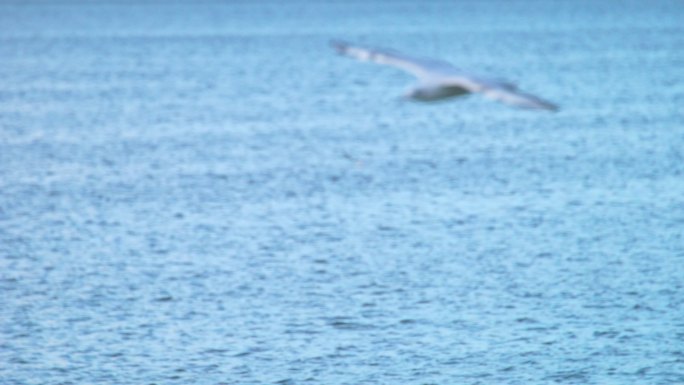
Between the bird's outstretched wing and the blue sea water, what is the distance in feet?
1.27

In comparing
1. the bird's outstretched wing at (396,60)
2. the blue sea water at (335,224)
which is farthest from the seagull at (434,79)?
the blue sea water at (335,224)

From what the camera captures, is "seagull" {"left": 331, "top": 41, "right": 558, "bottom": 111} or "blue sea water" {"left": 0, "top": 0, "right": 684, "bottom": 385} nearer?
"blue sea water" {"left": 0, "top": 0, "right": 684, "bottom": 385}

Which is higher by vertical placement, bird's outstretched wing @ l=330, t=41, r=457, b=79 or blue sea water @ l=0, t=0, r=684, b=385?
bird's outstretched wing @ l=330, t=41, r=457, b=79

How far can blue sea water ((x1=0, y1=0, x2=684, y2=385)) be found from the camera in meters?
2.07

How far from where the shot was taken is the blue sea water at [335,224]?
2074mm

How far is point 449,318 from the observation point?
2.25m

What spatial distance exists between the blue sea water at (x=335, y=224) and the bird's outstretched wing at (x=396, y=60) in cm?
39

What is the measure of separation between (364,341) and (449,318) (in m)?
0.20

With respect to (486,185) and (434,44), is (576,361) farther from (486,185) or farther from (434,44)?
(434,44)

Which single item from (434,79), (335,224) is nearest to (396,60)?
(434,79)

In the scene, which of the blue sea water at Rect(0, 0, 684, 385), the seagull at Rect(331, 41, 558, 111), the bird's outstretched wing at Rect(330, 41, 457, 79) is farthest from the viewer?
the bird's outstretched wing at Rect(330, 41, 457, 79)

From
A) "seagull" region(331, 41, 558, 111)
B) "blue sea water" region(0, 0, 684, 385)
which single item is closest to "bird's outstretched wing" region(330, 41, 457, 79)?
"seagull" region(331, 41, 558, 111)

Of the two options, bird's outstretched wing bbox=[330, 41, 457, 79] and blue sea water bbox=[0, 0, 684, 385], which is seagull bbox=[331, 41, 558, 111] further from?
blue sea water bbox=[0, 0, 684, 385]

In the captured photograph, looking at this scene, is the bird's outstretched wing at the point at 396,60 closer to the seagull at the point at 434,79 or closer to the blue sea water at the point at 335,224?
the seagull at the point at 434,79
